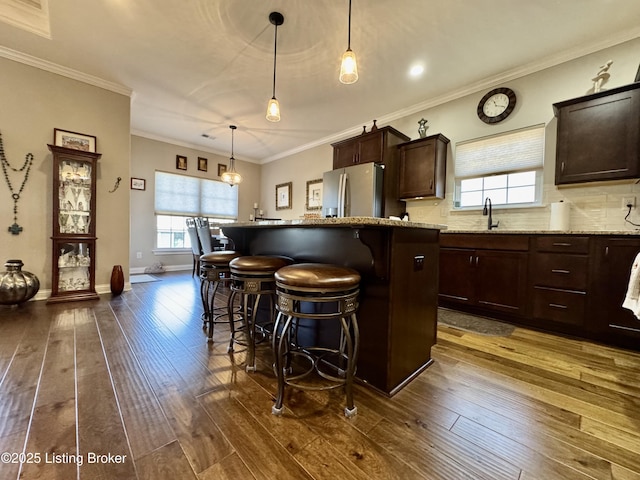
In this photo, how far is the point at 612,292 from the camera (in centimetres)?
201

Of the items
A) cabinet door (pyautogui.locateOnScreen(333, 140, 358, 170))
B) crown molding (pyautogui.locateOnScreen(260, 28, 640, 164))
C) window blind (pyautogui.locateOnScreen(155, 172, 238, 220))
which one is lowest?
window blind (pyautogui.locateOnScreen(155, 172, 238, 220))

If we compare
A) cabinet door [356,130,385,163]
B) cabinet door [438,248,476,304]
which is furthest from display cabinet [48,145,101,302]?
cabinet door [438,248,476,304]

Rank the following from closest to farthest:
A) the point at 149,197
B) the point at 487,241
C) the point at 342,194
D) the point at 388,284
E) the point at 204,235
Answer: the point at 388,284 < the point at 487,241 < the point at 342,194 < the point at 204,235 < the point at 149,197

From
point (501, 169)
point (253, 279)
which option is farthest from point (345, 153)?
point (253, 279)

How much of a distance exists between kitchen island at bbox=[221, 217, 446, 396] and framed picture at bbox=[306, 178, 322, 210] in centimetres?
367

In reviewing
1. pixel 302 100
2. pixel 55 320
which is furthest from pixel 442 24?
pixel 55 320

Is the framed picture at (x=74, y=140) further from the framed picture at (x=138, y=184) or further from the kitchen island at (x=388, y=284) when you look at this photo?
the kitchen island at (x=388, y=284)

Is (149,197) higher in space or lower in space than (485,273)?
higher

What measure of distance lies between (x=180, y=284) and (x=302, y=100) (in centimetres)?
346

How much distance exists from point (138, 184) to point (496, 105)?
20.0ft

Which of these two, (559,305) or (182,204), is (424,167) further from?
(182,204)

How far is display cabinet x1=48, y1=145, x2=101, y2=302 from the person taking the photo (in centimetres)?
293

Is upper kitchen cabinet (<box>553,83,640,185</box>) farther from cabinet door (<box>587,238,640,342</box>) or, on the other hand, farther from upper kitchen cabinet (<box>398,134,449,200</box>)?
upper kitchen cabinet (<box>398,134,449,200</box>)

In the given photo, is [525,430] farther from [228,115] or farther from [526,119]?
[228,115]
